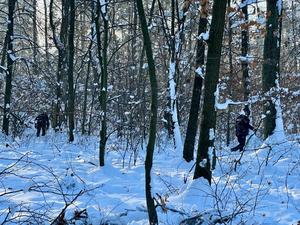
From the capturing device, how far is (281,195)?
7.44m

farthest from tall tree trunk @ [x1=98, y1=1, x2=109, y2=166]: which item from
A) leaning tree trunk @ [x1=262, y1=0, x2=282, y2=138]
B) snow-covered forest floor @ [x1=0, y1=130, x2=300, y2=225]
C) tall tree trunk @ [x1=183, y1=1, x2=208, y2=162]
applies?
leaning tree trunk @ [x1=262, y1=0, x2=282, y2=138]

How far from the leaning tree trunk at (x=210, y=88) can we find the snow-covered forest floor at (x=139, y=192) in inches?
13.0

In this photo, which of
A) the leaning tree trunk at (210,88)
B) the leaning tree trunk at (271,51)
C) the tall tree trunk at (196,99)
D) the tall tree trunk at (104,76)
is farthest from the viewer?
the leaning tree trunk at (271,51)

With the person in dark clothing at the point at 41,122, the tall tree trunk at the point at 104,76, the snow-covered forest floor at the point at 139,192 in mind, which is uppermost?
the tall tree trunk at the point at 104,76

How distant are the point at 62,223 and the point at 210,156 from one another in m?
3.37

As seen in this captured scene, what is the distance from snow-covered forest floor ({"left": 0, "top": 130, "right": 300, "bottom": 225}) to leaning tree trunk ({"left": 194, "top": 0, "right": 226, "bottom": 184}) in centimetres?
33

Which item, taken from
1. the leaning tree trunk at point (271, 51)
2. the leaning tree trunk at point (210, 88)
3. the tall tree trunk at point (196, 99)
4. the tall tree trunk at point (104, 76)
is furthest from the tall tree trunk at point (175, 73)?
the leaning tree trunk at point (210, 88)

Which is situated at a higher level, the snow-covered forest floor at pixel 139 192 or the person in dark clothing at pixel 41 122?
the person in dark clothing at pixel 41 122

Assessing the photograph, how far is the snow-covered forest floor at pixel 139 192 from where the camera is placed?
19.8 ft

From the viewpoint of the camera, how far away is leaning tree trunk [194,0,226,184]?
290 inches

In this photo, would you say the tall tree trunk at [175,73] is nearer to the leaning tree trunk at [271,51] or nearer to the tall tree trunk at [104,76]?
the leaning tree trunk at [271,51]

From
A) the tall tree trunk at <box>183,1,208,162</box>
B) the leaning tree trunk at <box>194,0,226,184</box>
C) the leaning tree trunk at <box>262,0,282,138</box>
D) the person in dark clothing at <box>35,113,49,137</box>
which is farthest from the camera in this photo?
the person in dark clothing at <box>35,113,49,137</box>

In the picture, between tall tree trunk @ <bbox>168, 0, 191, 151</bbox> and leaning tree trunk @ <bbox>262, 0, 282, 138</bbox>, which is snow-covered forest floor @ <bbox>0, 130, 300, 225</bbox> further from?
leaning tree trunk @ <bbox>262, 0, 282, 138</bbox>

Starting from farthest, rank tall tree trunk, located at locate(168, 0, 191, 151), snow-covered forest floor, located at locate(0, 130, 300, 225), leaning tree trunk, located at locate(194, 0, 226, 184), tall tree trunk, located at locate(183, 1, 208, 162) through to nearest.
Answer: tall tree trunk, located at locate(168, 0, 191, 151) < tall tree trunk, located at locate(183, 1, 208, 162) < leaning tree trunk, located at locate(194, 0, 226, 184) < snow-covered forest floor, located at locate(0, 130, 300, 225)
